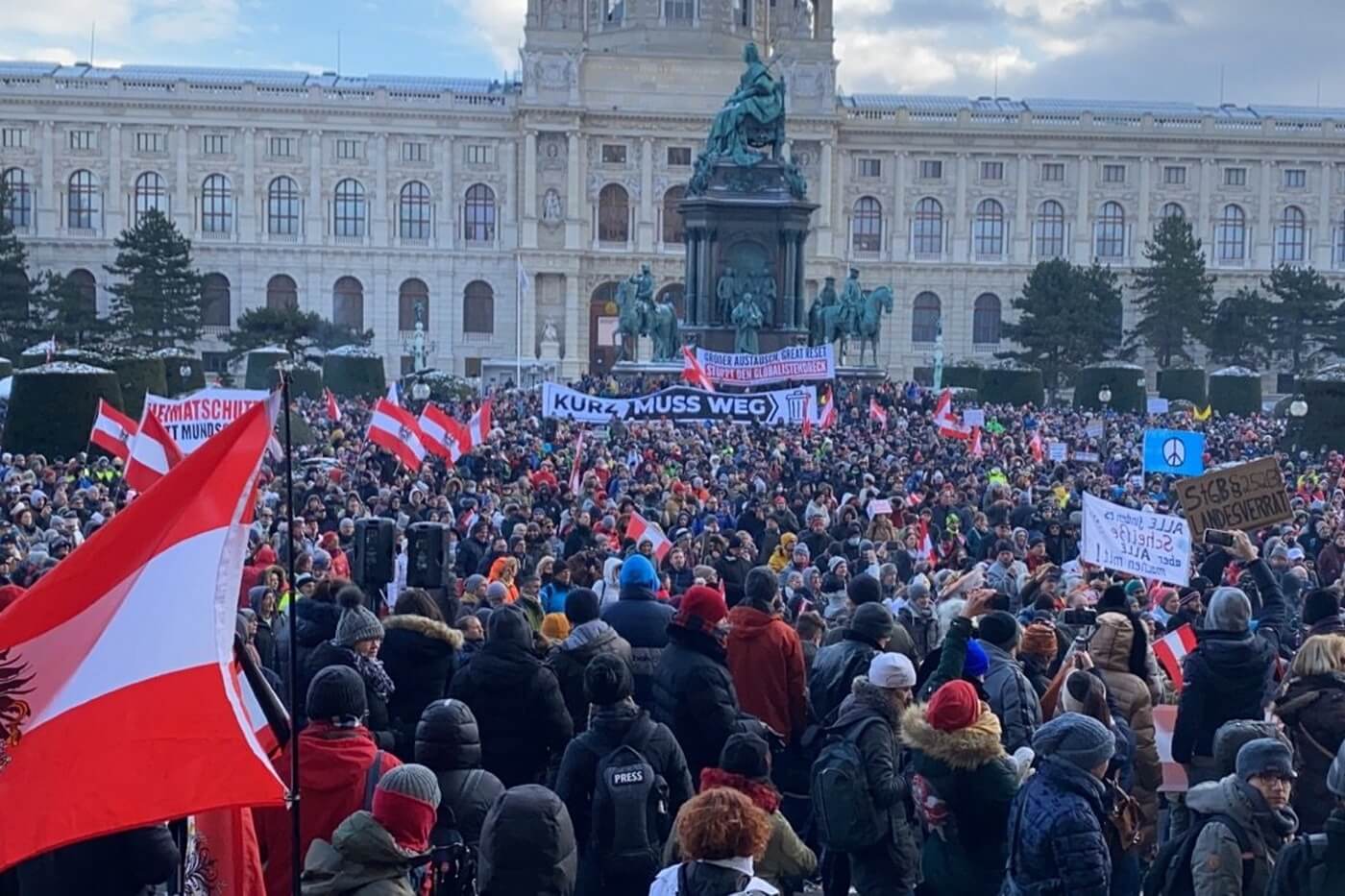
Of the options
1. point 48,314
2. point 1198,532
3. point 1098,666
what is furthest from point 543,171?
point 1098,666

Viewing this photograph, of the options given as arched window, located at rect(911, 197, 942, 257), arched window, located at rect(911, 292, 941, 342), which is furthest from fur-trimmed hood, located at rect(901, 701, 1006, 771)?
arched window, located at rect(911, 197, 942, 257)

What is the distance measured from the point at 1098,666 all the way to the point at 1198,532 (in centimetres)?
516

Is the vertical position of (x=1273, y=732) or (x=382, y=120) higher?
(x=382, y=120)

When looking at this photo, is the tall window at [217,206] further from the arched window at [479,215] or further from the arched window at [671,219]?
the arched window at [671,219]

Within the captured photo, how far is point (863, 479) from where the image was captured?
841 inches

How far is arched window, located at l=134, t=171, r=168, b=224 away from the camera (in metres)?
72.3

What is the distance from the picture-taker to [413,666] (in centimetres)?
788

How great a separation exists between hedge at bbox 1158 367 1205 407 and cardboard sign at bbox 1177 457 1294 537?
142ft

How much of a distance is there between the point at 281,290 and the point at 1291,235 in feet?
151

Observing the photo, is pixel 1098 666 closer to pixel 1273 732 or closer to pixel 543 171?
pixel 1273 732

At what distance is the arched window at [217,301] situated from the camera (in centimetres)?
7256

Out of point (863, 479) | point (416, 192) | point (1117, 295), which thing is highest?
point (416, 192)

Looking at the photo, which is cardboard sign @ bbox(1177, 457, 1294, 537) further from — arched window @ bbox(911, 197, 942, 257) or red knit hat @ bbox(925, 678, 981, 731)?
arched window @ bbox(911, 197, 942, 257)

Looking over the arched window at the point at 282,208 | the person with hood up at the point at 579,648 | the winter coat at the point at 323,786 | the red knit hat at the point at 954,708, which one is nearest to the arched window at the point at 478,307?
the arched window at the point at 282,208
